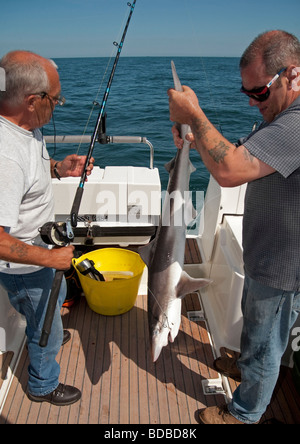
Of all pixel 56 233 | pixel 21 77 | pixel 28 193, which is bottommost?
pixel 56 233

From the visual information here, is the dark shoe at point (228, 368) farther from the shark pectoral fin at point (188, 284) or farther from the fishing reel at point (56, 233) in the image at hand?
the fishing reel at point (56, 233)

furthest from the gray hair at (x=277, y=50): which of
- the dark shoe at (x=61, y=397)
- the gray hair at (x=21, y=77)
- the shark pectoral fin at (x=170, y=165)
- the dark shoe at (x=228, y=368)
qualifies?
the dark shoe at (x=61, y=397)

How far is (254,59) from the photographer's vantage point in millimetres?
1607

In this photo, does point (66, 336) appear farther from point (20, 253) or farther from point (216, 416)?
point (20, 253)

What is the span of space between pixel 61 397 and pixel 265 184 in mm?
2130

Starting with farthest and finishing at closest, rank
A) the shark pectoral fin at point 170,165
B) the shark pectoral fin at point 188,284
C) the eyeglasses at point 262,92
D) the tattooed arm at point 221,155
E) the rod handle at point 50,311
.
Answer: the shark pectoral fin at point 170,165, the shark pectoral fin at point 188,284, the rod handle at point 50,311, the eyeglasses at point 262,92, the tattooed arm at point 221,155

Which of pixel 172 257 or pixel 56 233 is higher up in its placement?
pixel 56 233

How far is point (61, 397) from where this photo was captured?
2.44m

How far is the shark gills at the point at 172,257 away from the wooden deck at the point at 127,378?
2.32 feet

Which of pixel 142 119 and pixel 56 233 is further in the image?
pixel 142 119

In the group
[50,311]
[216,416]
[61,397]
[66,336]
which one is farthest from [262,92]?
[66,336]

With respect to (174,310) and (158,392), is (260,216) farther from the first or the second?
(158,392)

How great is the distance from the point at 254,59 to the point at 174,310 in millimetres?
1527

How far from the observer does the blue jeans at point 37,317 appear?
6.63 ft
